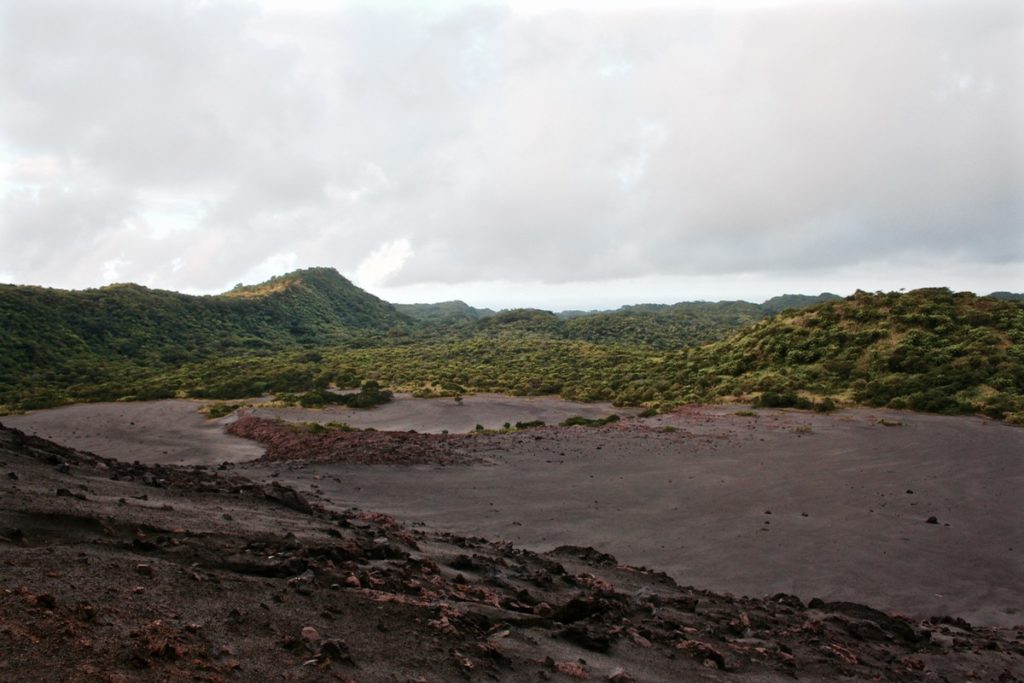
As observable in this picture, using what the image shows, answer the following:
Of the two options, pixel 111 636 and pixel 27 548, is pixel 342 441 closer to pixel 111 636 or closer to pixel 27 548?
pixel 27 548

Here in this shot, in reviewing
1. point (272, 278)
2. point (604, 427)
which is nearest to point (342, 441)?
point (604, 427)

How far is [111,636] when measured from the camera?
172 inches

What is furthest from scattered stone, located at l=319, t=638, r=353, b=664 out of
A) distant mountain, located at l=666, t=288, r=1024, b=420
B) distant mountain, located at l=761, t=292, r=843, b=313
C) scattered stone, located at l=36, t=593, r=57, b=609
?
distant mountain, located at l=761, t=292, r=843, b=313

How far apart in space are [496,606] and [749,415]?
21115 mm

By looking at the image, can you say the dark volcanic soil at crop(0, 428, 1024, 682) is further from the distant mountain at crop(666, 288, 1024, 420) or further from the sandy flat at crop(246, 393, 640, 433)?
the sandy flat at crop(246, 393, 640, 433)

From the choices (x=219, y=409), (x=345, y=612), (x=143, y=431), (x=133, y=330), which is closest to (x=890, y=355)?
(x=345, y=612)

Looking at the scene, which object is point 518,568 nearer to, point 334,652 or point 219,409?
point 334,652

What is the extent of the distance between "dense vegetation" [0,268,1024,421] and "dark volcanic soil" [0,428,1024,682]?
65.2 ft

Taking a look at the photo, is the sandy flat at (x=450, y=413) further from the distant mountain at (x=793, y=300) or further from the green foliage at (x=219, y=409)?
the distant mountain at (x=793, y=300)

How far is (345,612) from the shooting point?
5.79 m

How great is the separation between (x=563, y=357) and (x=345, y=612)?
52.4m

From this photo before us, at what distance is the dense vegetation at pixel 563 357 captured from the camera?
2856 cm

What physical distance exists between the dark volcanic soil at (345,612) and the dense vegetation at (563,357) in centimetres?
1989

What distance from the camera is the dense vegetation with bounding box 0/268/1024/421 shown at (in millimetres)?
28562
